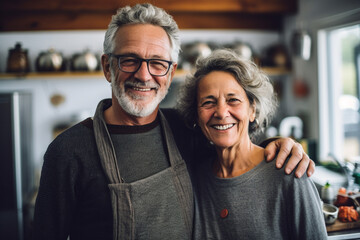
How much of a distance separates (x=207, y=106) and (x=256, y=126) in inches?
12.1

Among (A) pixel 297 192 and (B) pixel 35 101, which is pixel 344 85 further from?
(B) pixel 35 101

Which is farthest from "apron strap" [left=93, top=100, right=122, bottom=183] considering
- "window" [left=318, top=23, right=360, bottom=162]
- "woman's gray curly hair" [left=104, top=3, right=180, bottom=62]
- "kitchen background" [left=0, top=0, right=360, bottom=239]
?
"window" [left=318, top=23, right=360, bottom=162]

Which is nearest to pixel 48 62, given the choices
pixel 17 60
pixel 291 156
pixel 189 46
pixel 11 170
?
pixel 17 60

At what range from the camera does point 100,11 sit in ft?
11.6

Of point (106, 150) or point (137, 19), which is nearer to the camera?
point (106, 150)

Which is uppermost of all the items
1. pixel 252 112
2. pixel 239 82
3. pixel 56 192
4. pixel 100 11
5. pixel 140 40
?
pixel 100 11

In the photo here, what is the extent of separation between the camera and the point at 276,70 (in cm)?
366

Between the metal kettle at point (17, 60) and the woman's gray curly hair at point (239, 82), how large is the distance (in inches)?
92.6

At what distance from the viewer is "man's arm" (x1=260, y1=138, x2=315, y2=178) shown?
1.14 m

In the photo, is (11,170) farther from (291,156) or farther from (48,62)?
(291,156)

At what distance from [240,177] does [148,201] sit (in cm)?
38

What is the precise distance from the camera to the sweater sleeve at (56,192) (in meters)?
1.20

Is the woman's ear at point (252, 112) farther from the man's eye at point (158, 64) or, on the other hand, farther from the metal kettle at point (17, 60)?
the metal kettle at point (17, 60)

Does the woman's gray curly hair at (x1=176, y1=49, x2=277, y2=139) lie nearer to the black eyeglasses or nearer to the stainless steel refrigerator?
the black eyeglasses
